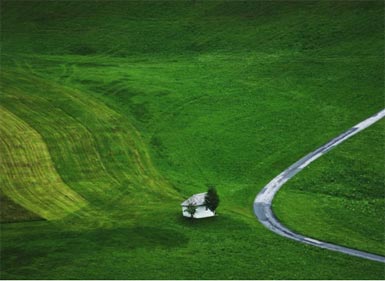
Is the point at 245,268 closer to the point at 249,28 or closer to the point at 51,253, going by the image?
the point at 51,253

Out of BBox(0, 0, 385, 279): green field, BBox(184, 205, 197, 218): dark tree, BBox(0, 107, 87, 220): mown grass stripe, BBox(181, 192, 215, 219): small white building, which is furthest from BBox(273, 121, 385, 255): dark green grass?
BBox(0, 107, 87, 220): mown grass stripe

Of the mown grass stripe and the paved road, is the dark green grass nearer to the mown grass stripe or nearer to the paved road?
the paved road

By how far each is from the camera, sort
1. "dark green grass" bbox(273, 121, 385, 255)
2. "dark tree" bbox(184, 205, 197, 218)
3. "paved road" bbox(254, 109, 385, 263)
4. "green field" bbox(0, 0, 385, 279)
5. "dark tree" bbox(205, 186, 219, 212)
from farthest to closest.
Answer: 1. "dark tree" bbox(205, 186, 219, 212)
2. "dark tree" bbox(184, 205, 197, 218)
3. "dark green grass" bbox(273, 121, 385, 255)
4. "paved road" bbox(254, 109, 385, 263)
5. "green field" bbox(0, 0, 385, 279)

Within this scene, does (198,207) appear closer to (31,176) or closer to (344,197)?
(344,197)

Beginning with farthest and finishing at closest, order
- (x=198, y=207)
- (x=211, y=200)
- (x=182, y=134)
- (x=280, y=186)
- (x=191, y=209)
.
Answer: (x=182, y=134) < (x=280, y=186) < (x=198, y=207) < (x=211, y=200) < (x=191, y=209)

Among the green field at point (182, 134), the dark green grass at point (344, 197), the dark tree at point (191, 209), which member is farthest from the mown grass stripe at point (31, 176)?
the dark green grass at point (344, 197)

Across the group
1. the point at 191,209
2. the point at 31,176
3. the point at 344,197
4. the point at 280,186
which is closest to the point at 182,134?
the point at 280,186
